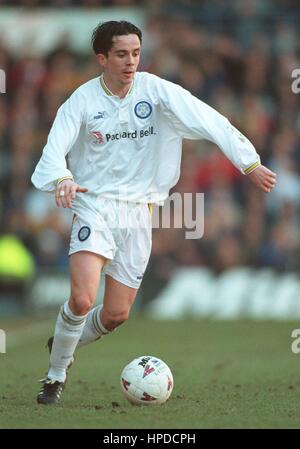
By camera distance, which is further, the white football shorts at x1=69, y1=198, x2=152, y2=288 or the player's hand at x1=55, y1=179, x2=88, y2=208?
the white football shorts at x1=69, y1=198, x2=152, y2=288

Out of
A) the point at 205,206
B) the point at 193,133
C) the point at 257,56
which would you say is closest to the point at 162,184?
the point at 193,133

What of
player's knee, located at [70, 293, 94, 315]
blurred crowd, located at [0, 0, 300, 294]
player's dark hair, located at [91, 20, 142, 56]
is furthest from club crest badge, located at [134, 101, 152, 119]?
blurred crowd, located at [0, 0, 300, 294]

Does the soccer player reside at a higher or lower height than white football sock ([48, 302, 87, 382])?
higher

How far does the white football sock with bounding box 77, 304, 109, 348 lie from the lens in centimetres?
872

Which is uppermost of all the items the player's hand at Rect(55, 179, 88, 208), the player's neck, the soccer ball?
the player's neck

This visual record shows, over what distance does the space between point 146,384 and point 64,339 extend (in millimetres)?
707

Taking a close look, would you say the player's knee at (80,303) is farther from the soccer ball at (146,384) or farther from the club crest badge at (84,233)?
the soccer ball at (146,384)

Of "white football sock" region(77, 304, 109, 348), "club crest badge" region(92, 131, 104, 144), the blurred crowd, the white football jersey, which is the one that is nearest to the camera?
the white football jersey

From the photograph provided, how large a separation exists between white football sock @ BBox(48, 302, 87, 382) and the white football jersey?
91cm

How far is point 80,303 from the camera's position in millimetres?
7891

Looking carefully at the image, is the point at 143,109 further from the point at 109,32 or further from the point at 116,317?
the point at 116,317

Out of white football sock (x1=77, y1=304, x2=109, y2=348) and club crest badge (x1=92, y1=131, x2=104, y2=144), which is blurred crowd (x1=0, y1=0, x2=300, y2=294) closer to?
white football sock (x1=77, y1=304, x2=109, y2=348)

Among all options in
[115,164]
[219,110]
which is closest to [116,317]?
[115,164]

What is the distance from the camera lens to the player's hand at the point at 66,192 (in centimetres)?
757
